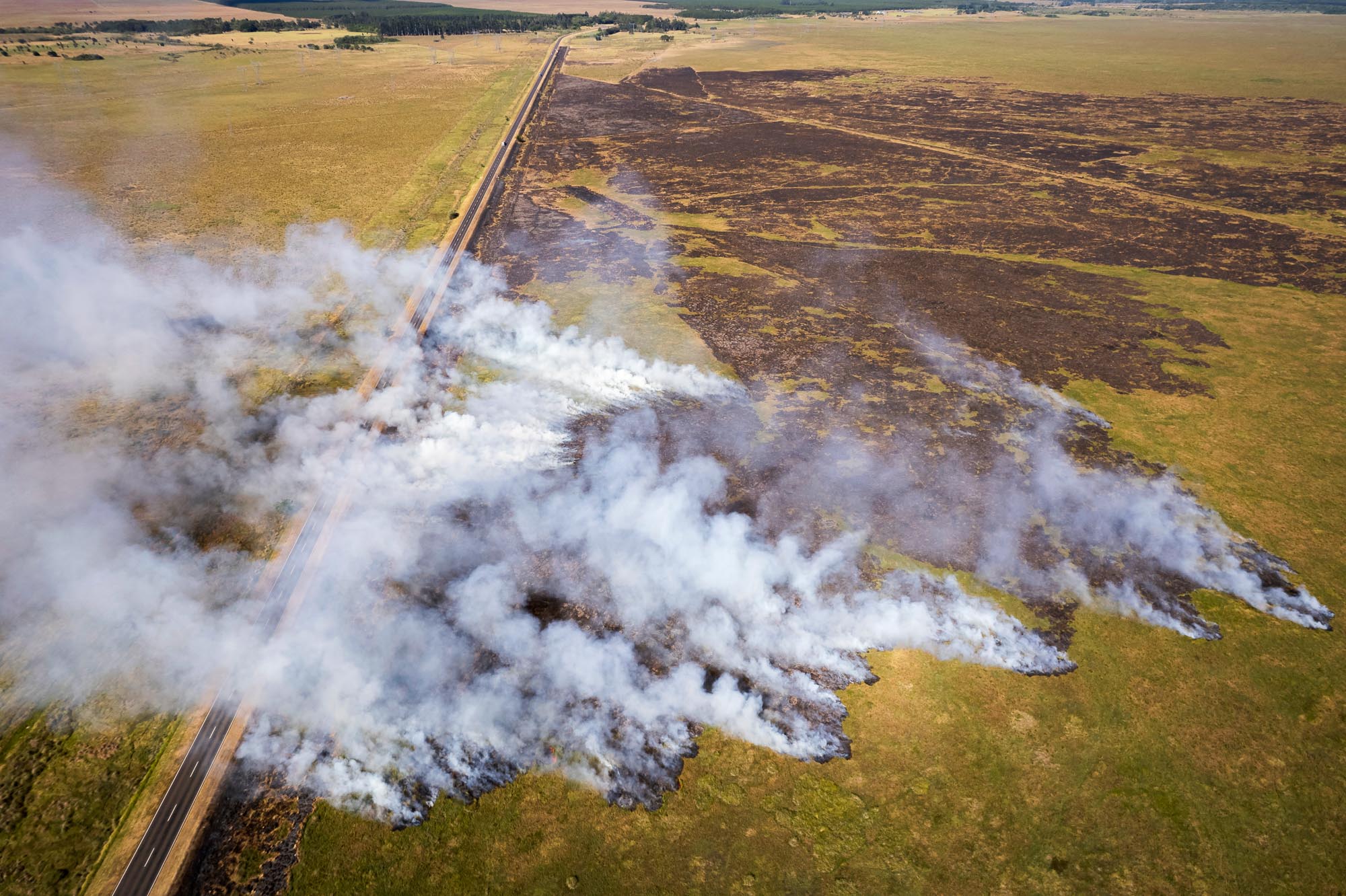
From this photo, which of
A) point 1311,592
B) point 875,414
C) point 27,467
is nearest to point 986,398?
point 875,414

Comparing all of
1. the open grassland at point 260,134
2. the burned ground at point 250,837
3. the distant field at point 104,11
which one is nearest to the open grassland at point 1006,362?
the burned ground at point 250,837

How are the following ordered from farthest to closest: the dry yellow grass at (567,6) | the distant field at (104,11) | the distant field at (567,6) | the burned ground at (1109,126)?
the distant field at (567,6)
the dry yellow grass at (567,6)
the distant field at (104,11)
the burned ground at (1109,126)

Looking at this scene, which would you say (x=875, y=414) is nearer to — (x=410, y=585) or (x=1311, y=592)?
(x=1311, y=592)

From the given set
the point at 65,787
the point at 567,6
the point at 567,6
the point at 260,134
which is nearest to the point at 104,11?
the point at 567,6

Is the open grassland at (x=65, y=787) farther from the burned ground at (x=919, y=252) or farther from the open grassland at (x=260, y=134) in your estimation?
the open grassland at (x=260, y=134)

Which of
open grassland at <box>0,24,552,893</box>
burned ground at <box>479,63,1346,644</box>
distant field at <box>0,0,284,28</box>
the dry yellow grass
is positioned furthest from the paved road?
the dry yellow grass
